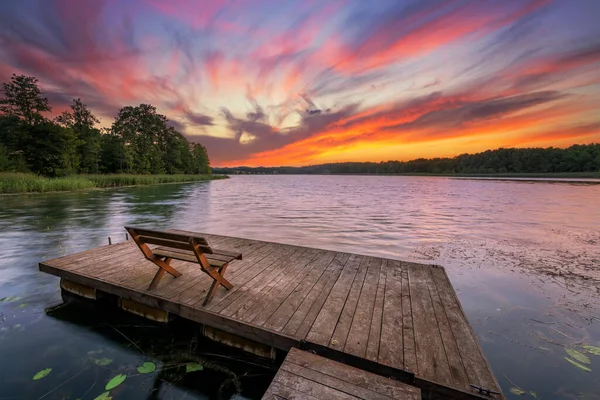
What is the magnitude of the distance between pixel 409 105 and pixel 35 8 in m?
31.0

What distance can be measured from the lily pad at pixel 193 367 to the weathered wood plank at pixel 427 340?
263 centimetres

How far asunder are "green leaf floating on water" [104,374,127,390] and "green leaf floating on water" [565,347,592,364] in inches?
241

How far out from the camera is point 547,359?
3.48 metres

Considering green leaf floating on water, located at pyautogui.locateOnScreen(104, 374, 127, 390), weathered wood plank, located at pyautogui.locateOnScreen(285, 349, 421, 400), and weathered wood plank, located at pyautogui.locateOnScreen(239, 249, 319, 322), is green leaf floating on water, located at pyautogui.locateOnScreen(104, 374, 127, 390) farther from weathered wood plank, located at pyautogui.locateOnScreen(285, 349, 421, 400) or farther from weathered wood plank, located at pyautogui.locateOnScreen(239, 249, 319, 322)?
weathered wood plank, located at pyautogui.locateOnScreen(285, 349, 421, 400)

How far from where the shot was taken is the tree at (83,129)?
136 feet

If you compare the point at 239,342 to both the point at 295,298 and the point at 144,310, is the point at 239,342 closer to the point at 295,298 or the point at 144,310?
the point at 295,298

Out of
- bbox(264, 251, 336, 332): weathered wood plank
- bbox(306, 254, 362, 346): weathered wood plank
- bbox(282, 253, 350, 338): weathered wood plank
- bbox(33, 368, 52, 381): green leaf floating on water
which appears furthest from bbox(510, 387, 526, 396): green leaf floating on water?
bbox(33, 368, 52, 381): green leaf floating on water

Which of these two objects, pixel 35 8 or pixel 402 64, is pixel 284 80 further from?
pixel 35 8

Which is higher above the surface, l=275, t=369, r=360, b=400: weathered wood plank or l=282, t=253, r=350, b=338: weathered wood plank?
l=275, t=369, r=360, b=400: weathered wood plank

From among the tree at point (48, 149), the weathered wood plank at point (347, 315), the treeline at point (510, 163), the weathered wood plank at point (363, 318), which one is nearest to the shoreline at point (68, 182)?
the tree at point (48, 149)

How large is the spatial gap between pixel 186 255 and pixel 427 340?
11.3 feet

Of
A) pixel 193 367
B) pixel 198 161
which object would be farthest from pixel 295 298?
pixel 198 161

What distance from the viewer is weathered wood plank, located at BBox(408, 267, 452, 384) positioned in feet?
7.41

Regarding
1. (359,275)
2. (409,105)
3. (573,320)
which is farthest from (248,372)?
(409,105)
